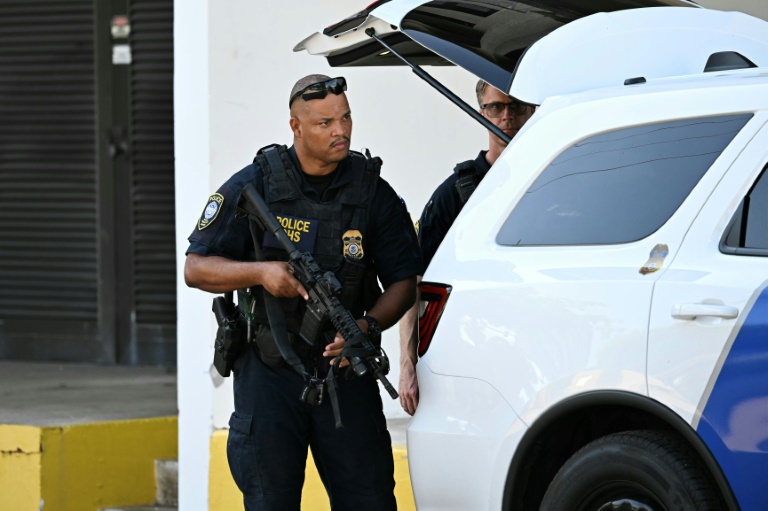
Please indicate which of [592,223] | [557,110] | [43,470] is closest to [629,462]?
[592,223]

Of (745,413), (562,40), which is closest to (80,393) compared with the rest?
(562,40)

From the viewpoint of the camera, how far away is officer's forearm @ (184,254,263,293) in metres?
3.97

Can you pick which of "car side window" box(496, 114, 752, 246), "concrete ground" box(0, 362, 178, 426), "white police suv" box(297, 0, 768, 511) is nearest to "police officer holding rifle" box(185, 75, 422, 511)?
"white police suv" box(297, 0, 768, 511)

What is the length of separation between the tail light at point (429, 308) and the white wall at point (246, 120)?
2.41 metres

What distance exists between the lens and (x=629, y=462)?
328 centimetres

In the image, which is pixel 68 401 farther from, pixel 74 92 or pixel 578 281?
pixel 578 281

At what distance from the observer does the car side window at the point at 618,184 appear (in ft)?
11.0

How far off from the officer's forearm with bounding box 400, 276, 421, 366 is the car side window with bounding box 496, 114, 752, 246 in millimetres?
970

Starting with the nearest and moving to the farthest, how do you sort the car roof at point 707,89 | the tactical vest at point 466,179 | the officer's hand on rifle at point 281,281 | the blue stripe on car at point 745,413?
the blue stripe on car at point 745,413
the car roof at point 707,89
the officer's hand on rifle at point 281,281
the tactical vest at point 466,179

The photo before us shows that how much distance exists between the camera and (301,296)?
4008 millimetres

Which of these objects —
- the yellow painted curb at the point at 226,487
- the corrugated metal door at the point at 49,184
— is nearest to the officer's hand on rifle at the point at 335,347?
the yellow painted curb at the point at 226,487

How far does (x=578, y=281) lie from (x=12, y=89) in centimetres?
604

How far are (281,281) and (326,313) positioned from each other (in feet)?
0.52

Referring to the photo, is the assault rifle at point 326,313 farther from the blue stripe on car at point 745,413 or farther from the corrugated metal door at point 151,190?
the corrugated metal door at point 151,190
